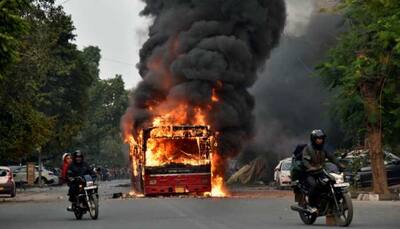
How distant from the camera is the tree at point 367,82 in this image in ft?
81.4

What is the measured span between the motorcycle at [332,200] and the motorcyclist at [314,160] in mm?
98

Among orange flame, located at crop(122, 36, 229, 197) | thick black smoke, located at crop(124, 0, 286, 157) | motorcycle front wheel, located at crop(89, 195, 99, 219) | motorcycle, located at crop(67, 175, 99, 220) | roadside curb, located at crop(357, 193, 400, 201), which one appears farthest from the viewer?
thick black smoke, located at crop(124, 0, 286, 157)

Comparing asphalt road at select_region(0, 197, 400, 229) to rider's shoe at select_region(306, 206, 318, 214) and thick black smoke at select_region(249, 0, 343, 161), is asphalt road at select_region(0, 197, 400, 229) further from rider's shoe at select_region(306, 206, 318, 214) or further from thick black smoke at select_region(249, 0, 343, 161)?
thick black smoke at select_region(249, 0, 343, 161)

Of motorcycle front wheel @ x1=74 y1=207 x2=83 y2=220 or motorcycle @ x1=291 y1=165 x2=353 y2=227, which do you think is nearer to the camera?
motorcycle @ x1=291 y1=165 x2=353 y2=227

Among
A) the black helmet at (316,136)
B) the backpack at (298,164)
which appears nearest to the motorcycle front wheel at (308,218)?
the backpack at (298,164)

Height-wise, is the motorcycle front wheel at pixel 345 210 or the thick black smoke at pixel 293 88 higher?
the thick black smoke at pixel 293 88

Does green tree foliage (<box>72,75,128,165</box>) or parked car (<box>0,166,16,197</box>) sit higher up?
green tree foliage (<box>72,75,128,165</box>)

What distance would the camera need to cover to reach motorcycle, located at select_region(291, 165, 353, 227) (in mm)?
14938

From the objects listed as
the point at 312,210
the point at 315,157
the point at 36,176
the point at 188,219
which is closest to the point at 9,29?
the point at 188,219

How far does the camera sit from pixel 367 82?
2762 centimetres

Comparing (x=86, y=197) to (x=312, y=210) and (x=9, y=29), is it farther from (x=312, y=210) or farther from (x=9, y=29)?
(x=312, y=210)

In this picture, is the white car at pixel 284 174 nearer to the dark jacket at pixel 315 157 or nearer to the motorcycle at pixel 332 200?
the motorcycle at pixel 332 200

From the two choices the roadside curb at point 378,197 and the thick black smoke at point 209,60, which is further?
the thick black smoke at point 209,60

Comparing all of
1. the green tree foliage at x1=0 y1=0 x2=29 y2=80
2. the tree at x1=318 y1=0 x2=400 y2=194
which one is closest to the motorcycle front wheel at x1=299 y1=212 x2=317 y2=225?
the green tree foliage at x1=0 y1=0 x2=29 y2=80
